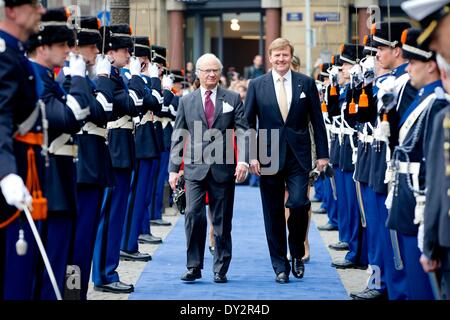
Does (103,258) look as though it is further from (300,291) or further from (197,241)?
(300,291)

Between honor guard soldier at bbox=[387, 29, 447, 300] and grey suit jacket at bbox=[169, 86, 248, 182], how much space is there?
3335mm

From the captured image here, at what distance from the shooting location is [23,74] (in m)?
6.00

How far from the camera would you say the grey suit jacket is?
10.1m

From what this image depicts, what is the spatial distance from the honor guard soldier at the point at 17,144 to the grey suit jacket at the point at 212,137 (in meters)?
3.83

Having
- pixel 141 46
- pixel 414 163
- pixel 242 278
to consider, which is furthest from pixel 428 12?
pixel 141 46

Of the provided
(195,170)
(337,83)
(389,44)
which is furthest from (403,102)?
(337,83)

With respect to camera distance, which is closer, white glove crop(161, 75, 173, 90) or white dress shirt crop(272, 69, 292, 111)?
white dress shirt crop(272, 69, 292, 111)

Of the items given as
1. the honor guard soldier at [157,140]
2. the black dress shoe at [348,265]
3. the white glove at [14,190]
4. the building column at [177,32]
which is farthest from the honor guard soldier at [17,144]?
the building column at [177,32]

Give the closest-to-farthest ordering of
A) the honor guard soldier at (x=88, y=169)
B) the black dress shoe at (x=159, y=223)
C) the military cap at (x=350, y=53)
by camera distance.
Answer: the honor guard soldier at (x=88, y=169) → the military cap at (x=350, y=53) → the black dress shoe at (x=159, y=223)

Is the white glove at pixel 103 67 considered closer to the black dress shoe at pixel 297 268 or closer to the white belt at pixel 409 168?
the black dress shoe at pixel 297 268

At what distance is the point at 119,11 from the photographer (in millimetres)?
13023

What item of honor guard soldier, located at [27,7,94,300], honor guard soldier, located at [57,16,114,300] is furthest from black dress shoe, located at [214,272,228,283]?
honor guard soldier, located at [27,7,94,300]

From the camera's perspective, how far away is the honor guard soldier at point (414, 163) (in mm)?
6531

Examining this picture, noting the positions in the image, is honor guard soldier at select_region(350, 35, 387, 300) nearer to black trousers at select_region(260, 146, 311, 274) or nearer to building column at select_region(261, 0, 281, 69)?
black trousers at select_region(260, 146, 311, 274)
